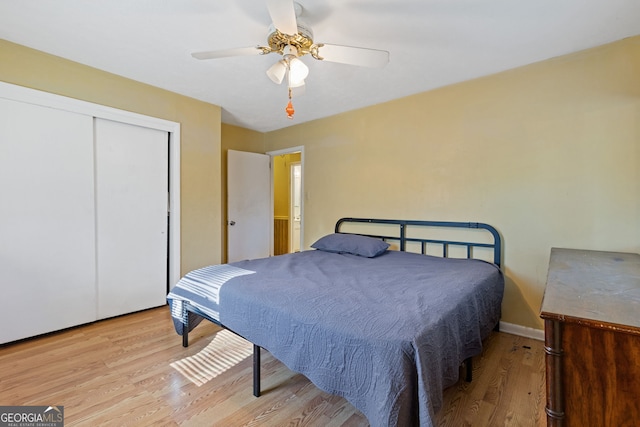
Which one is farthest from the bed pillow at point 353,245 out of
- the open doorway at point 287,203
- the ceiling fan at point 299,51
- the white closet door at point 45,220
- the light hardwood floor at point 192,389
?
the open doorway at point 287,203

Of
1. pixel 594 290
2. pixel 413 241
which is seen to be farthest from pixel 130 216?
pixel 594 290

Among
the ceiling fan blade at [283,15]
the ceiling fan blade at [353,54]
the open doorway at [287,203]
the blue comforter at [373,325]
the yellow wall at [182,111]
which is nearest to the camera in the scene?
the blue comforter at [373,325]

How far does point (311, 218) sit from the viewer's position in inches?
162

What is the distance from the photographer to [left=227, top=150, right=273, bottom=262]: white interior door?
425cm

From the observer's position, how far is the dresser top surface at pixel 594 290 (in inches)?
34.6

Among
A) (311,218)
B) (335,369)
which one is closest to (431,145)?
(311,218)

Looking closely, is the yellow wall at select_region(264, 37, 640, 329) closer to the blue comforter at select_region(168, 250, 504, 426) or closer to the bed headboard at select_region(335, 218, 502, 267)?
the bed headboard at select_region(335, 218, 502, 267)

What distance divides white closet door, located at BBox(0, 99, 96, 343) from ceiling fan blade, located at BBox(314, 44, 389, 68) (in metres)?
2.26

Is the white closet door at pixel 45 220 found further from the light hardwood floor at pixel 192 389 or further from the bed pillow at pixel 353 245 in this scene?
the bed pillow at pixel 353 245

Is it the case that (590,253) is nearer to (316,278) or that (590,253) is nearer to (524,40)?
(524,40)

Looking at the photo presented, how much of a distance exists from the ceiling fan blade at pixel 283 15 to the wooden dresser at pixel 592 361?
163 centimetres

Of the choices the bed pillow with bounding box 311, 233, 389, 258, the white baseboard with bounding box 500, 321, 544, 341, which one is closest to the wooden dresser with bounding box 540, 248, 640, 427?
the white baseboard with bounding box 500, 321, 544, 341

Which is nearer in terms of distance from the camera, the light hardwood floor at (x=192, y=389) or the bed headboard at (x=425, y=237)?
the light hardwood floor at (x=192, y=389)

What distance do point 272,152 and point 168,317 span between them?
2.78m
